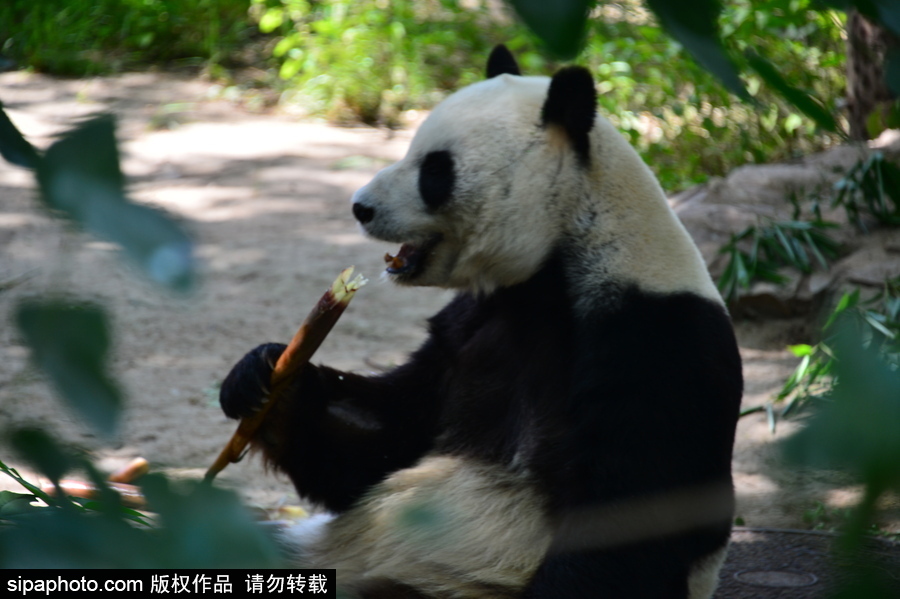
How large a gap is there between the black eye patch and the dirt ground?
287mm

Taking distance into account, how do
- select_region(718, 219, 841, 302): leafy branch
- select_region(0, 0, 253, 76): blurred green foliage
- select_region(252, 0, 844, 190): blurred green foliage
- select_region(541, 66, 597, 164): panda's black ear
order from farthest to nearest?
select_region(0, 0, 253, 76): blurred green foliage
select_region(252, 0, 844, 190): blurred green foliage
select_region(718, 219, 841, 302): leafy branch
select_region(541, 66, 597, 164): panda's black ear

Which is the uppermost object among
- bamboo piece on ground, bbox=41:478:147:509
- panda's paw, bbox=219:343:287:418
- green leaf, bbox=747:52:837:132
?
green leaf, bbox=747:52:837:132

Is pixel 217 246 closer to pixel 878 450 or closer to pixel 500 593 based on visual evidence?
pixel 500 593

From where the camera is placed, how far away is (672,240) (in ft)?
7.43

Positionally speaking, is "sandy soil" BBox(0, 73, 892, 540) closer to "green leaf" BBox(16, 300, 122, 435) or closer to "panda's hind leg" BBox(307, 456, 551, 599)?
"green leaf" BBox(16, 300, 122, 435)

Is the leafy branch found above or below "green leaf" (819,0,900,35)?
below

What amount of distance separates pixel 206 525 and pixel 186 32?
10.6 metres

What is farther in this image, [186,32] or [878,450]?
[186,32]

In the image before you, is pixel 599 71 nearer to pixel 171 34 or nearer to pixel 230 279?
pixel 230 279

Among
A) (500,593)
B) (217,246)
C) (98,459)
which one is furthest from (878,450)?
(217,246)

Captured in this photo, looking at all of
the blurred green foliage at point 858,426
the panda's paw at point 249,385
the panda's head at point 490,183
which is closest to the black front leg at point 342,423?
the panda's paw at point 249,385

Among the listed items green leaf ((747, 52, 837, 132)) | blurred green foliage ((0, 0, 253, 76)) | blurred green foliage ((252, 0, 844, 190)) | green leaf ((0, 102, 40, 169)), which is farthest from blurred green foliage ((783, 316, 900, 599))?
blurred green foliage ((0, 0, 253, 76))

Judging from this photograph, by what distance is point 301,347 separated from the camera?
2.38 metres

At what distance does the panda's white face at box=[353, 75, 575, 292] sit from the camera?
7.54 feet
